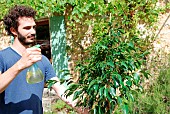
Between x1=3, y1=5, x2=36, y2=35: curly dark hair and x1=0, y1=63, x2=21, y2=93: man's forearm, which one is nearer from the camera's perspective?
x1=0, y1=63, x2=21, y2=93: man's forearm

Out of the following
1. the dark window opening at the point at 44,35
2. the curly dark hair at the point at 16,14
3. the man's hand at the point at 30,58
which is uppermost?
the dark window opening at the point at 44,35

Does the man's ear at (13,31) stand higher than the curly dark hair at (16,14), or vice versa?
the curly dark hair at (16,14)

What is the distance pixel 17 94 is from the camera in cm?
237

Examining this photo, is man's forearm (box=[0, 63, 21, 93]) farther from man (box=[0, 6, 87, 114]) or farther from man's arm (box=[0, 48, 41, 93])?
man (box=[0, 6, 87, 114])

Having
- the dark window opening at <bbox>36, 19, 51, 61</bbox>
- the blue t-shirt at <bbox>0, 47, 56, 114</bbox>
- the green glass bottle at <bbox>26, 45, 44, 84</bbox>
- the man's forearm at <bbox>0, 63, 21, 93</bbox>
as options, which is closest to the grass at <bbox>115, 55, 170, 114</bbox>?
the blue t-shirt at <bbox>0, 47, 56, 114</bbox>

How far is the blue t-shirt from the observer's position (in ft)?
7.69

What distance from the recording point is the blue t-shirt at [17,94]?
2.34m

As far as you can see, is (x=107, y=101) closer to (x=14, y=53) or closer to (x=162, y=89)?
(x=14, y=53)

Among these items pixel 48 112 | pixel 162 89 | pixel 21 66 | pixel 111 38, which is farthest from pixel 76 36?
pixel 21 66

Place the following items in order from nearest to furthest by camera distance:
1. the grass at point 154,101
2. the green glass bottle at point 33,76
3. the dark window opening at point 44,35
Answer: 1. the green glass bottle at point 33,76
2. the grass at point 154,101
3. the dark window opening at point 44,35

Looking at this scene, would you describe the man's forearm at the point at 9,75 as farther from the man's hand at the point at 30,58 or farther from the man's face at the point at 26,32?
the man's face at the point at 26,32

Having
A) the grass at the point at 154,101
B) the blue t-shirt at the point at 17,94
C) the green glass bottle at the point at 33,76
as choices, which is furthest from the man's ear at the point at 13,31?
the grass at the point at 154,101

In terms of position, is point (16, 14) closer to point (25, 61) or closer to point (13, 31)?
point (13, 31)

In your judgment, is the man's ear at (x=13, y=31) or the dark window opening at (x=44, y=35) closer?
the man's ear at (x=13, y=31)
